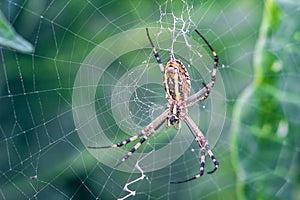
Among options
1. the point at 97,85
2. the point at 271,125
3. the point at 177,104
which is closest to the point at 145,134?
the point at 177,104

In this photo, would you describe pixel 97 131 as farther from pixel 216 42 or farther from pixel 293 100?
pixel 293 100

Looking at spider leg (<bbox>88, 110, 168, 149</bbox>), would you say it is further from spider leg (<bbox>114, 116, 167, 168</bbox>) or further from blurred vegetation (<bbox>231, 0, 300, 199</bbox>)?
blurred vegetation (<bbox>231, 0, 300, 199</bbox>)

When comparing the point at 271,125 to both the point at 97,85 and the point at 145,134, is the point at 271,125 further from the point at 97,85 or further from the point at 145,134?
the point at 145,134

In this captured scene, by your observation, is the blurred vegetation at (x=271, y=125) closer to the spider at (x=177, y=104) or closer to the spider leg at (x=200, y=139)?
the spider at (x=177, y=104)

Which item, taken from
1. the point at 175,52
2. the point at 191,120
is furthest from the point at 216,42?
the point at 191,120

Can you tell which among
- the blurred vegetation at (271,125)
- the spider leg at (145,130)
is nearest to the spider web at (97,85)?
the spider leg at (145,130)
